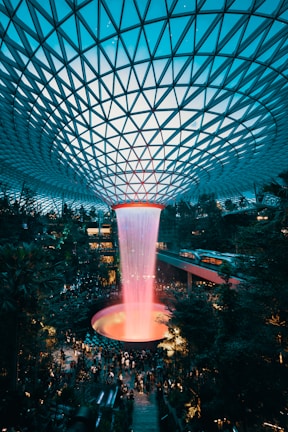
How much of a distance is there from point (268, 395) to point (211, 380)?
4.90 m

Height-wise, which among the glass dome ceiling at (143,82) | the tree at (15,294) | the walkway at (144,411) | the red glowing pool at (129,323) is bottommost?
the red glowing pool at (129,323)

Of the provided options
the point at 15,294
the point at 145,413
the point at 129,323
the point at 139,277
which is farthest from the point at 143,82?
the point at 139,277

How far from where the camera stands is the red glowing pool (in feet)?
104

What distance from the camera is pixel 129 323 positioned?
118 feet

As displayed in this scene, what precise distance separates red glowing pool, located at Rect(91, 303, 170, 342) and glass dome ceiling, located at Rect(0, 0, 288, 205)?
2443 cm

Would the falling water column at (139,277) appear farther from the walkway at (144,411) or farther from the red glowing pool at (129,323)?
the walkway at (144,411)

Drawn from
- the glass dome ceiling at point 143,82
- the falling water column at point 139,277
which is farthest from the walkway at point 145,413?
the glass dome ceiling at point 143,82

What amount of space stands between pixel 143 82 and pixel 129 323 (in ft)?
112

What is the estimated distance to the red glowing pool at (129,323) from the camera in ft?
104

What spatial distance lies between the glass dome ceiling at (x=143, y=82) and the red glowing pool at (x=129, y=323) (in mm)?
24432

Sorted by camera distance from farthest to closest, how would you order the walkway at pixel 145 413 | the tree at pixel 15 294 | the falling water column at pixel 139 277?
the falling water column at pixel 139 277, the walkway at pixel 145 413, the tree at pixel 15 294

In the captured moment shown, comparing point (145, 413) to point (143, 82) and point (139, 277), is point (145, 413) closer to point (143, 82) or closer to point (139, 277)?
point (143, 82)

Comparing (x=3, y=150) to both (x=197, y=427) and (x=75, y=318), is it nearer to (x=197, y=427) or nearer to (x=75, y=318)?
(x=75, y=318)

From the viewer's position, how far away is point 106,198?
4547 cm
